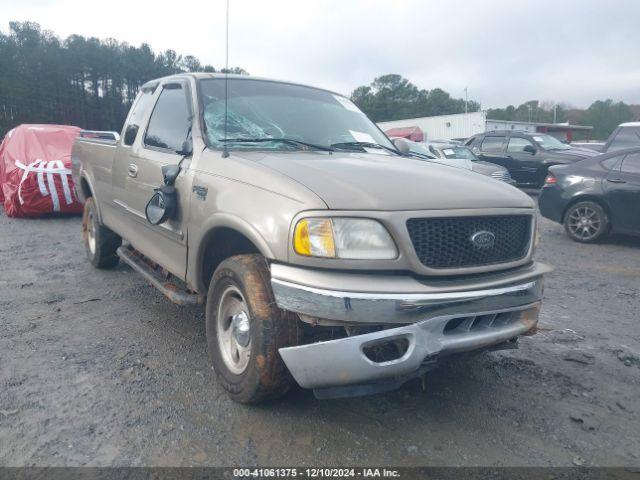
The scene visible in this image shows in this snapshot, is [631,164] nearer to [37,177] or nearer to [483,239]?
[483,239]

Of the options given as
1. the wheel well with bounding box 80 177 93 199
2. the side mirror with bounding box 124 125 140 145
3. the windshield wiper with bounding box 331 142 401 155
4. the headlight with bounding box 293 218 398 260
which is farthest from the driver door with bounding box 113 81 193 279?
the wheel well with bounding box 80 177 93 199

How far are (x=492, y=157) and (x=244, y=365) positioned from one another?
41.9 ft

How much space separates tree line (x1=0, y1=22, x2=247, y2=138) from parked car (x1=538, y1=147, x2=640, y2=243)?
47.5 feet

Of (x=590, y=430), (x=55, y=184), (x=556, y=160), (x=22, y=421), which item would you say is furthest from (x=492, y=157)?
(x=22, y=421)

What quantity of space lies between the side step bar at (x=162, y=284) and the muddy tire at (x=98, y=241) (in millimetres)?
742

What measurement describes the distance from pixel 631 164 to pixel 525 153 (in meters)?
6.02

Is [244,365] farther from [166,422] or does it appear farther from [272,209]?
[272,209]

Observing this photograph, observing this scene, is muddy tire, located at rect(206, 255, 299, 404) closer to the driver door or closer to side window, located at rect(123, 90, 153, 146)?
the driver door

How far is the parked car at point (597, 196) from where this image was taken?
7.49 meters

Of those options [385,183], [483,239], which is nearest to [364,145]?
[385,183]

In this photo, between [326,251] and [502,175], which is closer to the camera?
[326,251]

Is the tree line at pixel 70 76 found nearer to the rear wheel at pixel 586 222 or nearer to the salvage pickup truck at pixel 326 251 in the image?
the rear wheel at pixel 586 222

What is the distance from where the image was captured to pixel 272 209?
260 centimetres

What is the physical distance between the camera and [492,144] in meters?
14.5
